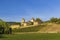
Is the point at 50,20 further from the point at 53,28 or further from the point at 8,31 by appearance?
the point at 8,31

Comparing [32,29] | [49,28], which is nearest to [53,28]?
[49,28]

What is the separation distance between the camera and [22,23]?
10912cm

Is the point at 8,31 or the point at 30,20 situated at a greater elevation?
the point at 30,20

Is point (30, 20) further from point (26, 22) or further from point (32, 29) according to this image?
point (32, 29)

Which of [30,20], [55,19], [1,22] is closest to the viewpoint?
[1,22]

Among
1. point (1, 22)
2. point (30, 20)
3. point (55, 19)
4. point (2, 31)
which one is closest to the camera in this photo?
point (2, 31)

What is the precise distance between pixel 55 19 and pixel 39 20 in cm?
898

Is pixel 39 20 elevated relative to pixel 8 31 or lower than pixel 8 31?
elevated

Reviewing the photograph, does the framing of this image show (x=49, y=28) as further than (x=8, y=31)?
Yes

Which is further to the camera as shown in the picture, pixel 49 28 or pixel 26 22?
pixel 26 22

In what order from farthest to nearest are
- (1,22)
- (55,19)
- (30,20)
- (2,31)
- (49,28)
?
(30,20) → (55,19) → (49,28) → (1,22) → (2,31)

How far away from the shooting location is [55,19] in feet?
346

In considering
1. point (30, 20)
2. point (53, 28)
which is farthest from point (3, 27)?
point (30, 20)

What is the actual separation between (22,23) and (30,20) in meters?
9.14
